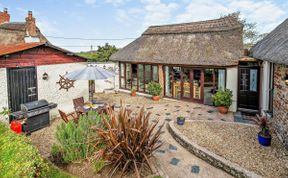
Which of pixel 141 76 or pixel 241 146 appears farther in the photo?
pixel 141 76

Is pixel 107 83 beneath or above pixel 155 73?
beneath

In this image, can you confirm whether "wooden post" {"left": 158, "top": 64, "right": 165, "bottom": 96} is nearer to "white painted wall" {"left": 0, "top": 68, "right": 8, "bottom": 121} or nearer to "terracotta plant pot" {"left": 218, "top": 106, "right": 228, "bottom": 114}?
"terracotta plant pot" {"left": 218, "top": 106, "right": 228, "bottom": 114}

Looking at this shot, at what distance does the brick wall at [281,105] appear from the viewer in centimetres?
702

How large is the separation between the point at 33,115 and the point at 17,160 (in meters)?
5.96

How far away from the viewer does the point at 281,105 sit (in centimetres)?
752

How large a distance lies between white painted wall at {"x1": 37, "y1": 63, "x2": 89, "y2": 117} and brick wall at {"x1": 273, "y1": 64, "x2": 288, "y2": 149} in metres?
10.7

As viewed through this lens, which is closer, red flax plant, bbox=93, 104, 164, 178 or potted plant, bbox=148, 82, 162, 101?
red flax plant, bbox=93, 104, 164, 178

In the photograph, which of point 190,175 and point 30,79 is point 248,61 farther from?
point 30,79

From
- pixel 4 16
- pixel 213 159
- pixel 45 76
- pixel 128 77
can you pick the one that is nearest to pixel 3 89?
pixel 45 76

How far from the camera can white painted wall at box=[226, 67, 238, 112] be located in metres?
12.1

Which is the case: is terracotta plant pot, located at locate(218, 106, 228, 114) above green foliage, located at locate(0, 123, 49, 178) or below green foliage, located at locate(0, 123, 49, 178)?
below

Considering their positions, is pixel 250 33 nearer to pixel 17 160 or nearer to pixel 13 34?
pixel 13 34

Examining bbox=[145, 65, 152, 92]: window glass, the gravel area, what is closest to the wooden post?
bbox=[145, 65, 152, 92]: window glass

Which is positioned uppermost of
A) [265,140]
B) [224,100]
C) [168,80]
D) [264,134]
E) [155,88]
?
[168,80]
